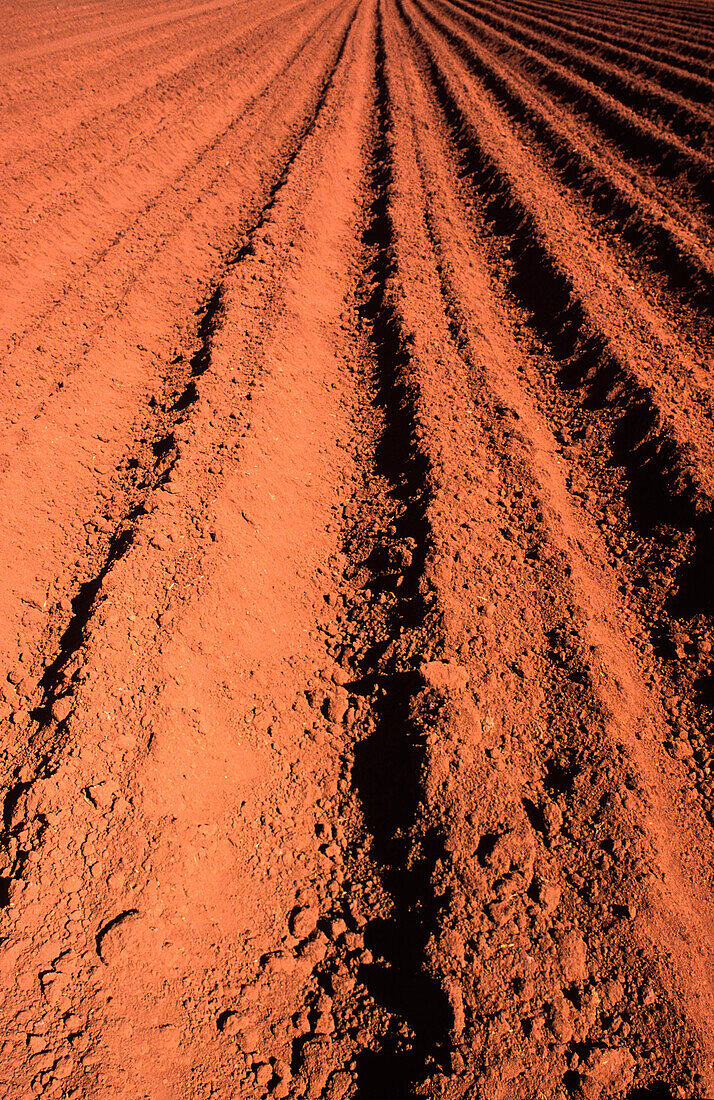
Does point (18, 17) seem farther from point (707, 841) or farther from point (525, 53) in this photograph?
point (707, 841)

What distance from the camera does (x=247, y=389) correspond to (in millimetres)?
3818

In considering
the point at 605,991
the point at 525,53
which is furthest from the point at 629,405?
the point at 525,53

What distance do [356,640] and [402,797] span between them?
77 cm

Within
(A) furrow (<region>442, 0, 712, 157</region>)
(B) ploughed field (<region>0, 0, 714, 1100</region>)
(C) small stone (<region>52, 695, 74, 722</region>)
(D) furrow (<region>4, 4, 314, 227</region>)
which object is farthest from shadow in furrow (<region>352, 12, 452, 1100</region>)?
(A) furrow (<region>442, 0, 712, 157</region>)

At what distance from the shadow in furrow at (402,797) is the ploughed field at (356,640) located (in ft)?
0.04

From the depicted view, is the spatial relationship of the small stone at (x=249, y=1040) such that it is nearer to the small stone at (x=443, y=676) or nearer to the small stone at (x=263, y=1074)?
the small stone at (x=263, y=1074)

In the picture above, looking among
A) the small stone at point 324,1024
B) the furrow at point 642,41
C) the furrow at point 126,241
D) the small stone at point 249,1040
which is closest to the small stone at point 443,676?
the small stone at point 324,1024

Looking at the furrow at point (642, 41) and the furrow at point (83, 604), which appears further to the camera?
the furrow at point (642, 41)

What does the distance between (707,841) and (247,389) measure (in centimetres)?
330

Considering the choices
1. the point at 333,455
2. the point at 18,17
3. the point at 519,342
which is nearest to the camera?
the point at 333,455

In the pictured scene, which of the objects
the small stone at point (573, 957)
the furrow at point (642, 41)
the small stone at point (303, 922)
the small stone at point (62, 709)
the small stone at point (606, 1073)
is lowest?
the small stone at point (303, 922)

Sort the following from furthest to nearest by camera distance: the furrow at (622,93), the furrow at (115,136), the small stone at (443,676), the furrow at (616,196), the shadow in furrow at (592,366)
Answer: the furrow at (622,93) → the furrow at (115,136) → the furrow at (616,196) → the shadow in furrow at (592,366) → the small stone at (443,676)

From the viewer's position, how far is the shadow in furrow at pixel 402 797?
5.90 ft

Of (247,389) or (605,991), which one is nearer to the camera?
(605,991)
